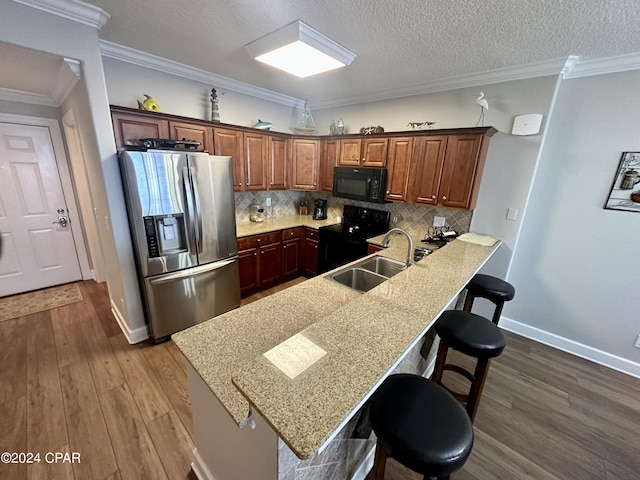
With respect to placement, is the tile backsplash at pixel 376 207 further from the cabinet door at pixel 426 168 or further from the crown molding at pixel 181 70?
the crown molding at pixel 181 70

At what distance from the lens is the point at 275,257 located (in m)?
3.50

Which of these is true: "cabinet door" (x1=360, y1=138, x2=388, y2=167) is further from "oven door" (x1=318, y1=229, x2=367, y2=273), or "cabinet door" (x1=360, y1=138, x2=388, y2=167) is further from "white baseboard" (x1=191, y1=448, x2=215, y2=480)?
"white baseboard" (x1=191, y1=448, x2=215, y2=480)

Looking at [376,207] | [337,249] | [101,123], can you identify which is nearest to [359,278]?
[337,249]

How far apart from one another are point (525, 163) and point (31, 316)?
17.7 ft

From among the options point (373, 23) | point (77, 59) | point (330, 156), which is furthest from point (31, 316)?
point (373, 23)

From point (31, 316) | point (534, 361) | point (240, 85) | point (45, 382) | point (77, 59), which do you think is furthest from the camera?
point (240, 85)

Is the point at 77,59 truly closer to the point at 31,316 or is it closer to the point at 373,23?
the point at 373,23

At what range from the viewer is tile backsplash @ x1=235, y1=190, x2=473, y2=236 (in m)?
2.97

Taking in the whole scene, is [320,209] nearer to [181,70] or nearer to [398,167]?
[398,167]

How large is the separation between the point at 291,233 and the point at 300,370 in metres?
2.91

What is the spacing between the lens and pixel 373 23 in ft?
5.67

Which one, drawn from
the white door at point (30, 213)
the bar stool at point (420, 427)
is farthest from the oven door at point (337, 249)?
the white door at point (30, 213)

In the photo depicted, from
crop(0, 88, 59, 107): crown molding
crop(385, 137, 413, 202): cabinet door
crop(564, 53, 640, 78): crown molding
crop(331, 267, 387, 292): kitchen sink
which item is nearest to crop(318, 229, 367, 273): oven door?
crop(385, 137, 413, 202): cabinet door

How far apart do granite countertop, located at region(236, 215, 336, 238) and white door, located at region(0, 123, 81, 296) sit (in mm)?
2361
